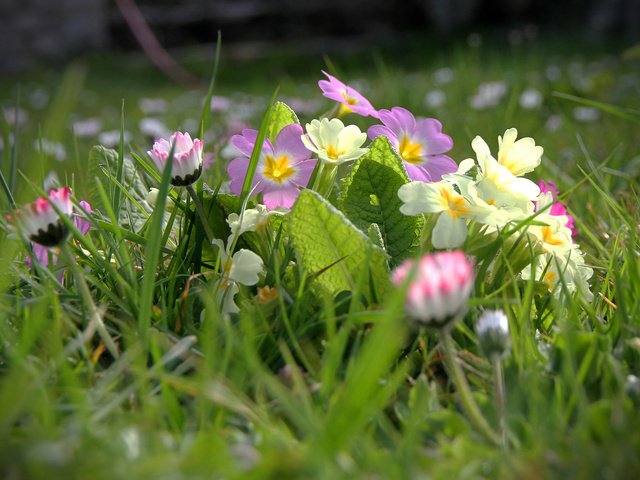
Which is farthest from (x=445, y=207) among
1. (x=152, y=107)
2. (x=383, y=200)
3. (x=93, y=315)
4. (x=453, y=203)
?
(x=152, y=107)

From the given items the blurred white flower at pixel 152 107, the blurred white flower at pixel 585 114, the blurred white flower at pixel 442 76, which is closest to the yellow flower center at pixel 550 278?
the blurred white flower at pixel 585 114

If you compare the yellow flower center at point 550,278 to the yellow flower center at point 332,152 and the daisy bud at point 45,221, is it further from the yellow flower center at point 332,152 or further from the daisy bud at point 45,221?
the daisy bud at point 45,221

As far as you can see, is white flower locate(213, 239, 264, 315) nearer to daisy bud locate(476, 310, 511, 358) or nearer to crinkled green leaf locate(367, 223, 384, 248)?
crinkled green leaf locate(367, 223, 384, 248)

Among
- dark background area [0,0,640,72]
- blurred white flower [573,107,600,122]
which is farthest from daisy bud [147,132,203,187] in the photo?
dark background area [0,0,640,72]

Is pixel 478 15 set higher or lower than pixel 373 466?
higher

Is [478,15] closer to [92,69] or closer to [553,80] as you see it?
[92,69]

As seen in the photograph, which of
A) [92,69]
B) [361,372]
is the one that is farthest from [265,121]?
[92,69]
